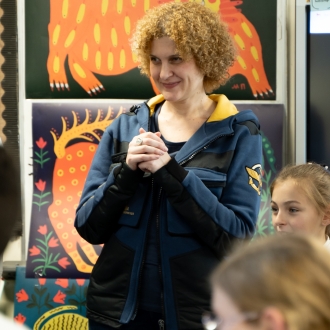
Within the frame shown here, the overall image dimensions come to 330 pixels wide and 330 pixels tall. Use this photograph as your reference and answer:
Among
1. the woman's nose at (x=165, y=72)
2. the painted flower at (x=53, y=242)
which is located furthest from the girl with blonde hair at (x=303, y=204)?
the painted flower at (x=53, y=242)

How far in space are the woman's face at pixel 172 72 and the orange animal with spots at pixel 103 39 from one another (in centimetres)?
85

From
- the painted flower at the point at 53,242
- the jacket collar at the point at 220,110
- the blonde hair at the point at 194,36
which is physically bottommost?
the painted flower at the point at 53,242

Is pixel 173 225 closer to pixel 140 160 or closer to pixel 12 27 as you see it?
pixel 140 160

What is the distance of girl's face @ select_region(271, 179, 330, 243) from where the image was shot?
7.16 feet

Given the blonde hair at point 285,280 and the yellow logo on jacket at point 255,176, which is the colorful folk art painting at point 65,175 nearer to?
the yellow logo on jacket at point 255,176

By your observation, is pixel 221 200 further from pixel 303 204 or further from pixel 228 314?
pixel 228 314

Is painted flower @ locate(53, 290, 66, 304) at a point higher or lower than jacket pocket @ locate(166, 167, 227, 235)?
lower

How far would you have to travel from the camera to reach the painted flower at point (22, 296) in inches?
118

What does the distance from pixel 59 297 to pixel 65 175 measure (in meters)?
0.55

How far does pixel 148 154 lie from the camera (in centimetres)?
207

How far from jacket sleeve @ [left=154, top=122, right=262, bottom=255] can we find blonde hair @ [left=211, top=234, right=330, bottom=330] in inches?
37.0

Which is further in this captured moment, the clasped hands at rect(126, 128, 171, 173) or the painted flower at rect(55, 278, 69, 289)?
the painted flower at rect(55, 278, 69, 289)

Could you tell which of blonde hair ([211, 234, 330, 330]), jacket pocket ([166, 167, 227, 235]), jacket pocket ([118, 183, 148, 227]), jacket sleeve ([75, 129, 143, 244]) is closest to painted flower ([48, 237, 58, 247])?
jacket sleeve ([75, 129, 143, 244])

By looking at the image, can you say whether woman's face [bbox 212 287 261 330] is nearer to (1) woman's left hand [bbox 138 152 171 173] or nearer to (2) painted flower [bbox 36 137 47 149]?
(1) woman's left hand [bbox 138 152 171 173]
